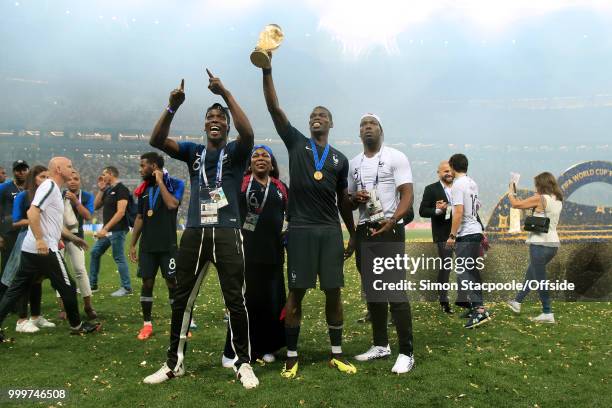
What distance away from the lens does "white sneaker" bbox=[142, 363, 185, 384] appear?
4566 millimetres

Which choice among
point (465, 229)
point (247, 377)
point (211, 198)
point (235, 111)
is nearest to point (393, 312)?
point (247, 377)

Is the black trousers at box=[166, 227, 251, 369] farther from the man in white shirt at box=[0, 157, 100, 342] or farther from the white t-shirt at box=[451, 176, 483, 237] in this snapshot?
the white t-shirt at box=[451, 176, 483, 237]

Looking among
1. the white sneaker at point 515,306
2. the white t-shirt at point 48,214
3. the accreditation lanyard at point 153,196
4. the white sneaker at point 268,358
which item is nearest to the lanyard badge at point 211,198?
the white sneaker at point 268,358

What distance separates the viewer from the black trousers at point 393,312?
5027 millimetres

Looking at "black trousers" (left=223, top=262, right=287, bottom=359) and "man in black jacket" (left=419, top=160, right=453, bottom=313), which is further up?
"man in black jacket" (left=419, top=160, right=453, bottom=313)

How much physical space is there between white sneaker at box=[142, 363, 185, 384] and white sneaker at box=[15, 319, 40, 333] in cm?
308

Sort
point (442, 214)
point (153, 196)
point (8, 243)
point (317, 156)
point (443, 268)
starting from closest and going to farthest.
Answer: point (317, 156), point (153, 196), point (8, 243), point (442, 214), point (443, 268)

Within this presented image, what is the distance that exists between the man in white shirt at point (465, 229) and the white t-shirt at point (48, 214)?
5.14m

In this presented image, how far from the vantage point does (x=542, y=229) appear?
24.0 feet

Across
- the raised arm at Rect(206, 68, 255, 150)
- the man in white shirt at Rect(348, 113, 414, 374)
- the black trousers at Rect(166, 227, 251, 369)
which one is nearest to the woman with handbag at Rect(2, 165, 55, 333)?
the black trousers at Rect(166, 227, 251, 369)

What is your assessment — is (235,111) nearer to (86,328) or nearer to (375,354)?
(375,354)

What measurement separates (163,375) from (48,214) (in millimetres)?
2794

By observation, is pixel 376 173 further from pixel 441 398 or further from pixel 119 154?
pixel 119 154

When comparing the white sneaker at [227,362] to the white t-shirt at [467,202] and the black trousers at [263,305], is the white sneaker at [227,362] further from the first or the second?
the white t-shirt at [467,202]
